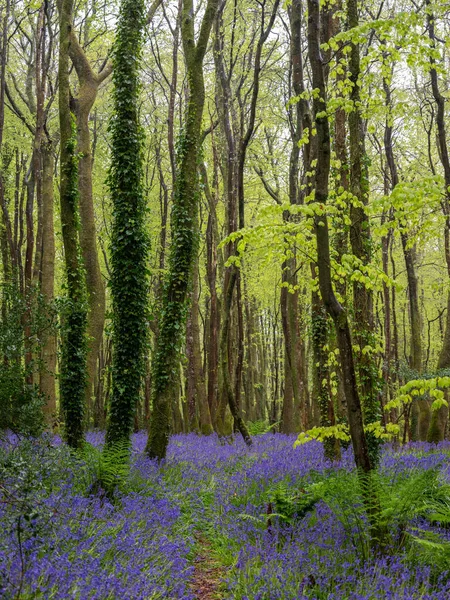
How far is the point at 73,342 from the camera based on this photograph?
987 centimetres

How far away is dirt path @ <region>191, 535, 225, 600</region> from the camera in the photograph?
461cm

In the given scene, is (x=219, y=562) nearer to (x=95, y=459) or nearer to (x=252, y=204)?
(x=95, y=459)

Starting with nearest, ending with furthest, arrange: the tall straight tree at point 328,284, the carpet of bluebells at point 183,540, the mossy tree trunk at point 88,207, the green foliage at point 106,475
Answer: the carpet of bluebells at point 183,540 → the tall straight tree at point 328,284 → the green foliage at point 106,475 → the mossy tree trunk at point 88,207

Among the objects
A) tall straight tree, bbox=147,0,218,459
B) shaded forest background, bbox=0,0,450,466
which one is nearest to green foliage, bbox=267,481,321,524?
shaded forest background, bbox=0,0,450,466

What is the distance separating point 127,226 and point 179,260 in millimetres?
1166

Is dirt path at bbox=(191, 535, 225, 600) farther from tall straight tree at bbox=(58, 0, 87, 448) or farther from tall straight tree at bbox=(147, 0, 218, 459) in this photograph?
tall straight tree at bbox=(58, 0, 87, 448)

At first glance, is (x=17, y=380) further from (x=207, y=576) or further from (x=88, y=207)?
(x=207, y=576)

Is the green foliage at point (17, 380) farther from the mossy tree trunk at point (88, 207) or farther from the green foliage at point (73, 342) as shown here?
the mossy tree trunk at point (88, 207)

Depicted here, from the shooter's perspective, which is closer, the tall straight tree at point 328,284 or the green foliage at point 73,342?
the tall straight tree at point 328,284

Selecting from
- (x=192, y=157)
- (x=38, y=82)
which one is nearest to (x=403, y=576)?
(x=192, y=157)

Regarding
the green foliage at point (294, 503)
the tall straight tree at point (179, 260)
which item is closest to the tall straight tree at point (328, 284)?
the green foliage at point (294, 503)

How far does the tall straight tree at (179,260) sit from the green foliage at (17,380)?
2.18 m

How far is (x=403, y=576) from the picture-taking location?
4.43 metres

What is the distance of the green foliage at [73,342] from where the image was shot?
9.73 m
